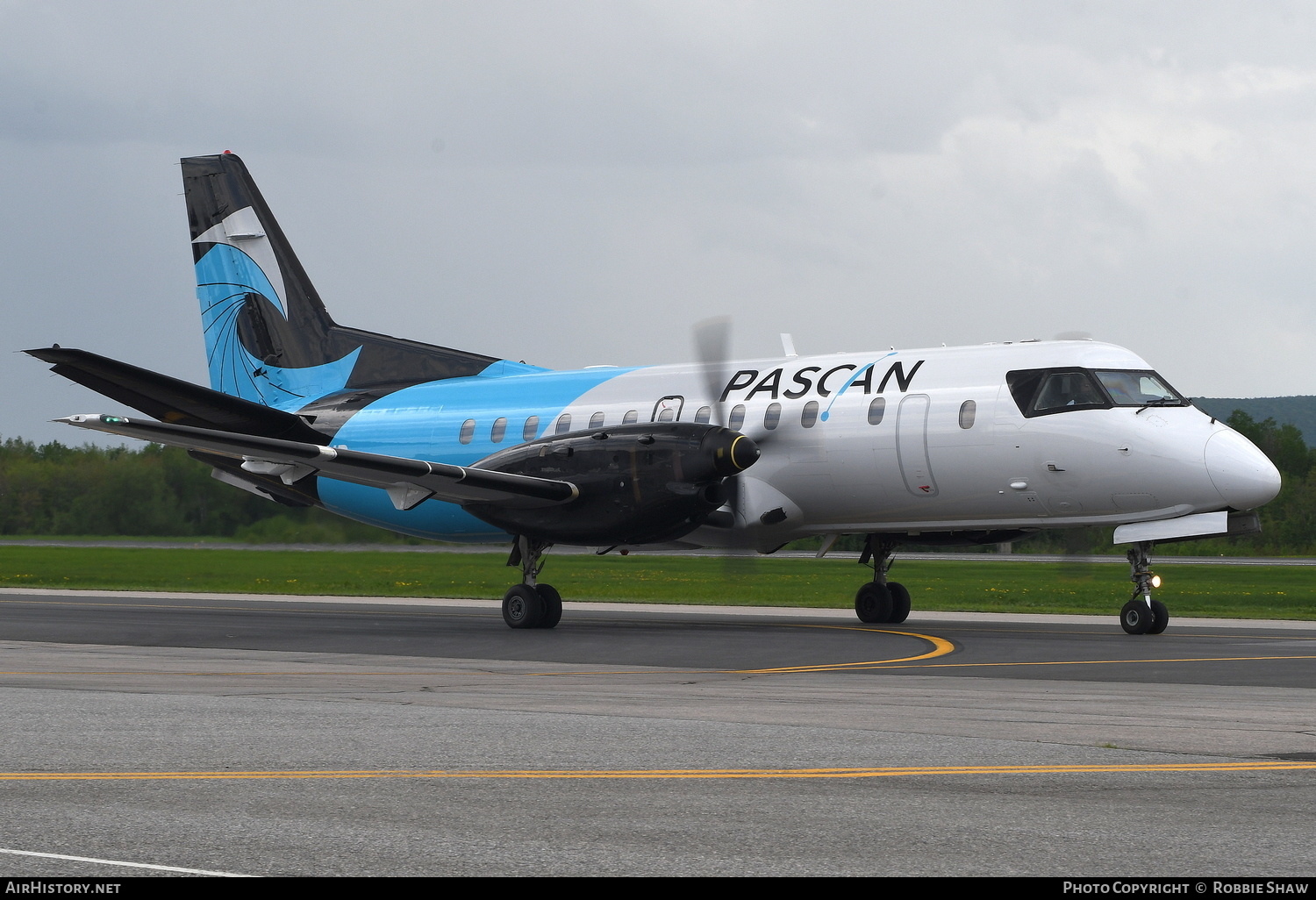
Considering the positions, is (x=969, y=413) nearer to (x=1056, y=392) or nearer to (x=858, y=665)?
(x=1056, y=392)

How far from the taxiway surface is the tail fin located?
1071cm

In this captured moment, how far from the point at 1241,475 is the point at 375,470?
1241cm

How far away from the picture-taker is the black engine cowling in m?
20.8

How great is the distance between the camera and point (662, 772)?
29.2 feet

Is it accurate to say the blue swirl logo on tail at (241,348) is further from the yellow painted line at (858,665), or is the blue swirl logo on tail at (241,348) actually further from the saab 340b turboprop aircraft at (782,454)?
the yellow painted line at (858,665)

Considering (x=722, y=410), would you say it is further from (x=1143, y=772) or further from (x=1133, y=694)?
(x=1143, y=772)

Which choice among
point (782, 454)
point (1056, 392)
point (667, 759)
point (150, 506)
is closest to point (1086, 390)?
A: point (1056, 392)

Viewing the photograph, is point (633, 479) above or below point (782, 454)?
below

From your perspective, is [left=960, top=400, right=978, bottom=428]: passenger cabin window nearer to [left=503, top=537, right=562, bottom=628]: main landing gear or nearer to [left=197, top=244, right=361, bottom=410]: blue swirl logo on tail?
[left=503, top=537, right=562, bottom=628]: main landing gear

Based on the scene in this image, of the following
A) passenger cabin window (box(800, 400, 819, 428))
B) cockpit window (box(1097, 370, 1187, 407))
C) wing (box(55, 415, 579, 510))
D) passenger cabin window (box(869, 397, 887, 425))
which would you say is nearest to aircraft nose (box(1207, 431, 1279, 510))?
cockpit window (box(1097, 370, 1187, 407))

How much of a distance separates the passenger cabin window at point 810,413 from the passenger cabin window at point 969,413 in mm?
2374

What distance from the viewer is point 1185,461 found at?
19.6 m

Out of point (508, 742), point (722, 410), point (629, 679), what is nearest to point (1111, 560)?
point (722, 410)

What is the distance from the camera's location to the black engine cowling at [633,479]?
20781mm
